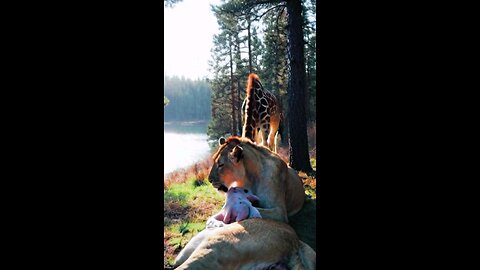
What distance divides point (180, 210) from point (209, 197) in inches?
11.8

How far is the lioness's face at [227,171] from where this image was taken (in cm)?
317

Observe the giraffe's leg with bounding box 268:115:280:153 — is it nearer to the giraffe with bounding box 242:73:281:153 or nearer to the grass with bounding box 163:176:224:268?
the giraffe with bounding box 242:73:281:153

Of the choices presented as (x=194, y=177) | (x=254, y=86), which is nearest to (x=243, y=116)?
(x=254, y=86)

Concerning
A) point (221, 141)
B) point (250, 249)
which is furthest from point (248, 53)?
point (250, 249)

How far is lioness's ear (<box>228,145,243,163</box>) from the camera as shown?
3.14m

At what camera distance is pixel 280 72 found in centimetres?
476

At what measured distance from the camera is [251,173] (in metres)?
3.24

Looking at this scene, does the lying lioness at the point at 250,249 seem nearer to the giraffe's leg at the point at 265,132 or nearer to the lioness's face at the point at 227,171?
the lioness's face at the point at 227,171

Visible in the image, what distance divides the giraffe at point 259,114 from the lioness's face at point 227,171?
100 centimetres

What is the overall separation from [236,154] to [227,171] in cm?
16

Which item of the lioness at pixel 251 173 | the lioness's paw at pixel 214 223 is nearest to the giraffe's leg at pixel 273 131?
the lioness at pixel 251 173

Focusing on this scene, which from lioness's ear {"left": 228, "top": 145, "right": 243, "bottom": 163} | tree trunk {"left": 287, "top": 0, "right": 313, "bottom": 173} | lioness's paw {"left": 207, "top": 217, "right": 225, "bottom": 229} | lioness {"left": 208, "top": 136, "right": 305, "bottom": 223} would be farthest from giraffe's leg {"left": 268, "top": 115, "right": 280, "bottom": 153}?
lioness's paw {"left": 207, "top": 217, "right": 225, "bottom": 229}

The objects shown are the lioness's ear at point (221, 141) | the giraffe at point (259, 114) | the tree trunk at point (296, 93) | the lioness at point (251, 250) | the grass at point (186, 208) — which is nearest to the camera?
the lioness at point (251, 250)
